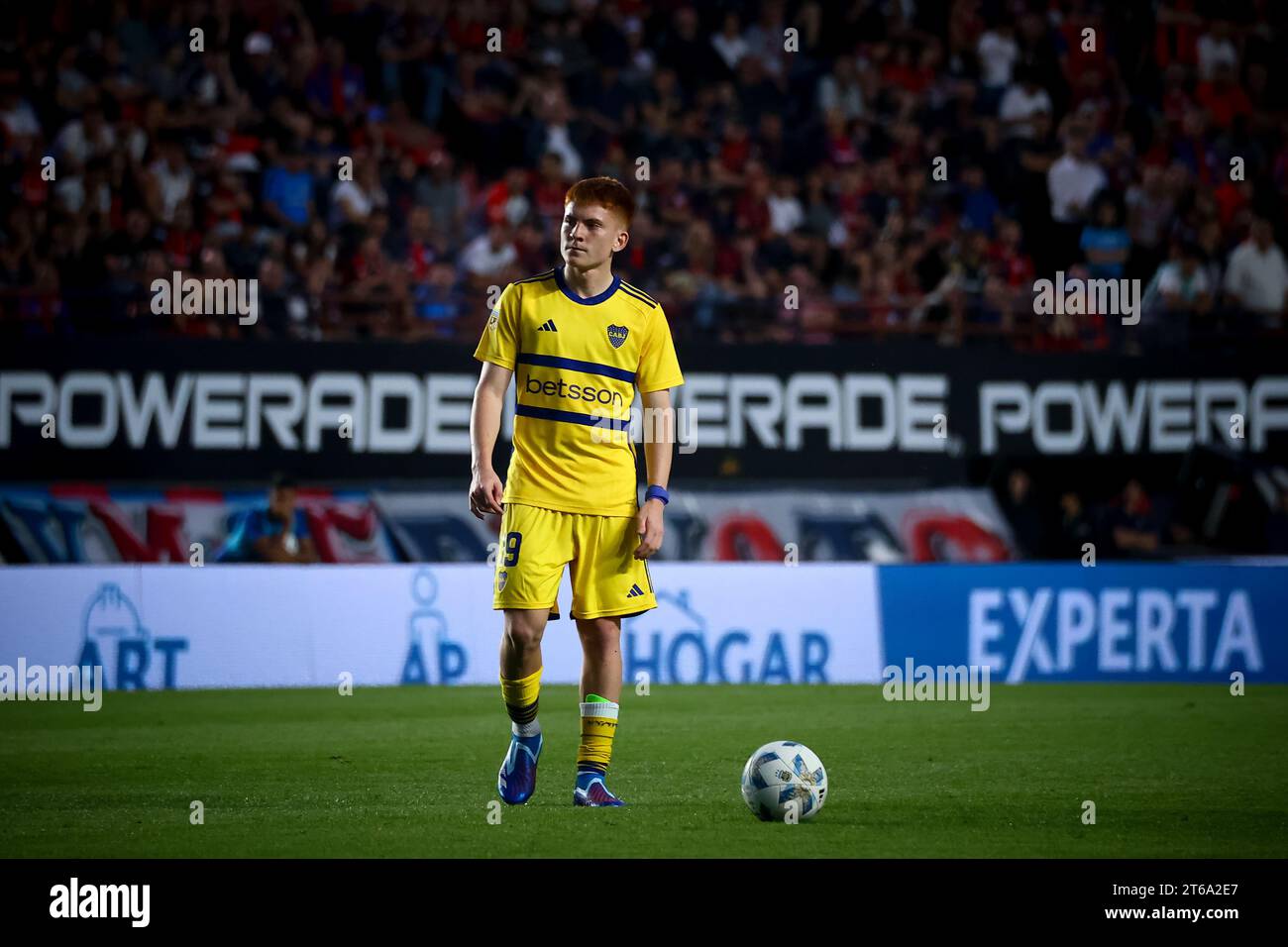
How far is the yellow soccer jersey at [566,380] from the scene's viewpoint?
7.29 m

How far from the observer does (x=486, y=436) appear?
724 centimetres

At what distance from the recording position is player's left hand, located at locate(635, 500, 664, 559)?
7.29m

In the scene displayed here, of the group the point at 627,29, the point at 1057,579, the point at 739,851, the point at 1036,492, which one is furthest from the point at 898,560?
the point at 739,851

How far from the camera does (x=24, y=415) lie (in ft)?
52.2

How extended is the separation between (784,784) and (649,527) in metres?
1.15

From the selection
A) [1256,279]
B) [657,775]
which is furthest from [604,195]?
[1256,279]

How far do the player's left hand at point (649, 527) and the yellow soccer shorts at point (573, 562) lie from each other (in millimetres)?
76

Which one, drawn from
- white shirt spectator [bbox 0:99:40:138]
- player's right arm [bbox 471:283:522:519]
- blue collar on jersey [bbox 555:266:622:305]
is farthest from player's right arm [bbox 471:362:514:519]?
Result: white shirt spectator [bbox 0:99:40:138]

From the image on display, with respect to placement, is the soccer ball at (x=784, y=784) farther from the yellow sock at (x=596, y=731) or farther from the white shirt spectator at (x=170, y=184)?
the white shirt spectator at (x=170, y=184)

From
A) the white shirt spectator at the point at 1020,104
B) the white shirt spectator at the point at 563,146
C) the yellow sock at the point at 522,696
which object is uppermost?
the white shirt spectator at the point at 1020,104

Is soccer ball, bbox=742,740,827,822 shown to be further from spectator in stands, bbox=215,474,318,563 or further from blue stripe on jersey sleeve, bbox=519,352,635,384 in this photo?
spectator in stands, bbox=215,474,318,563

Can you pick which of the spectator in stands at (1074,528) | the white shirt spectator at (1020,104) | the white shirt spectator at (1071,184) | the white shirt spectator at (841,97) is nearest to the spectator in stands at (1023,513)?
the spectator in stands at (1074,528)

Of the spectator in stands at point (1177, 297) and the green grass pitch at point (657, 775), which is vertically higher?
the spectator in stands at point (1177, 297)

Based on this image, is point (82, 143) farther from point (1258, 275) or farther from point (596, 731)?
point (596, 731)
